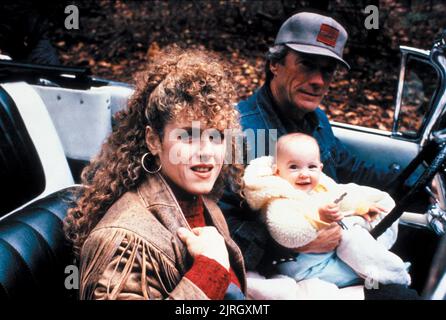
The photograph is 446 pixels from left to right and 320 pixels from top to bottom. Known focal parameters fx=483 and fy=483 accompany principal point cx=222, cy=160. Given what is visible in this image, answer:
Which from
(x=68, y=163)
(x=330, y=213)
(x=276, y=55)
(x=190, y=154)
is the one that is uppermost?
(x=276, y=55)

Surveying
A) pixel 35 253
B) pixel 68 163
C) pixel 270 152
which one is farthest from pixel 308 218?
pixel 68 163

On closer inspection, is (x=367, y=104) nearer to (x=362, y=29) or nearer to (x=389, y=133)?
(x=362, y=29)

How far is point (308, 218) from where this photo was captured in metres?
1.14

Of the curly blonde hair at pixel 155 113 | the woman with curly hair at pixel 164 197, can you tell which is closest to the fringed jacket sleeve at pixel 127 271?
the woman with curly hair at pixel 164 197

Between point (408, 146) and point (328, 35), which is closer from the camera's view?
point (328, 35)

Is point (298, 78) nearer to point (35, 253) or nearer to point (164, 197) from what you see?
point (164, 197)

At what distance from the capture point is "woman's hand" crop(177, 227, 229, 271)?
0.96 m

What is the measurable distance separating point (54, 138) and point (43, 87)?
0.20 meters

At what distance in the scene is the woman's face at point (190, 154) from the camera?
3.17 feet

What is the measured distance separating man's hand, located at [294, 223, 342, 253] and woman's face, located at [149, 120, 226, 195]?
32 centimetres

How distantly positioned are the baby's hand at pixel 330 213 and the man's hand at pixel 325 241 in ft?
0.10

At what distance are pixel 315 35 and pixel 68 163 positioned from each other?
992mm

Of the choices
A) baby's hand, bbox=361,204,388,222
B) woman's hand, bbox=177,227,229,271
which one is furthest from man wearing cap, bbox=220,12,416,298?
woman's hand, bbox=177,227,229,271

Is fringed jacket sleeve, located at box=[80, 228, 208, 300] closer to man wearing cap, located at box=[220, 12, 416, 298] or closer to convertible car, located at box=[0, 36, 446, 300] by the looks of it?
convertible car, located at box=[0, 36, 446, 300]
